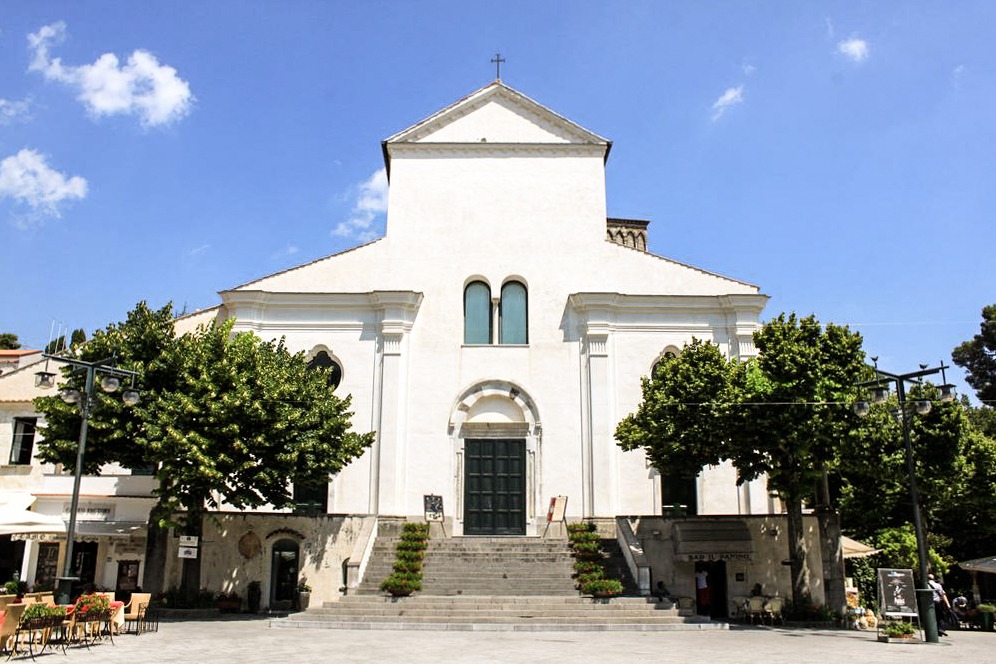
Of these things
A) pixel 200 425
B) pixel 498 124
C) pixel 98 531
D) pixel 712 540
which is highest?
pixel 498 124

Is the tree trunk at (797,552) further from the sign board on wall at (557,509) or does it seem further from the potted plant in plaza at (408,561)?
the potted plant in plaza at (408,561)

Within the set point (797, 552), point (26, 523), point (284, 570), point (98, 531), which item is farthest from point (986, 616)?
point (26, 523)

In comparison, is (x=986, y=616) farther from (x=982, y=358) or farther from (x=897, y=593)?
(x=982, y=358)

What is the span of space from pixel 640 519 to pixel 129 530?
15738mm

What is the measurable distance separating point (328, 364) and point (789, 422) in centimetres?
1553

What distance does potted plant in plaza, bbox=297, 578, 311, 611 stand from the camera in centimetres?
2277

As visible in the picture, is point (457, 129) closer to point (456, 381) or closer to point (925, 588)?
point (456, 381)

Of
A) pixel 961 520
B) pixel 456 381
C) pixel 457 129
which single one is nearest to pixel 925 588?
pixel 456 381

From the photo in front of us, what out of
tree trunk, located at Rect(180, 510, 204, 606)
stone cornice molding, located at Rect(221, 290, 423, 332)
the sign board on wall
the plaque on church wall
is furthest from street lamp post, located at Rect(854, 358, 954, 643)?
tree trunk, located at Rect(180, 510, 204, 606)

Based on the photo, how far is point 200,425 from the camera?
21141mm

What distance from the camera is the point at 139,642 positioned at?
1675 cm

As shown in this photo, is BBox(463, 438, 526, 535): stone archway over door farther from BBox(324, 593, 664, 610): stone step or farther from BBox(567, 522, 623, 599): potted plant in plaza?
BBox(324, 593, 664, 610): stone step

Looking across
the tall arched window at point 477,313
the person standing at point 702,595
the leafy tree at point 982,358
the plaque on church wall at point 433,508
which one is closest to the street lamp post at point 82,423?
the plaque on church wall at point 433,508

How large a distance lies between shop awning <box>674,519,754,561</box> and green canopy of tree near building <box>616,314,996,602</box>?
1415 mm
